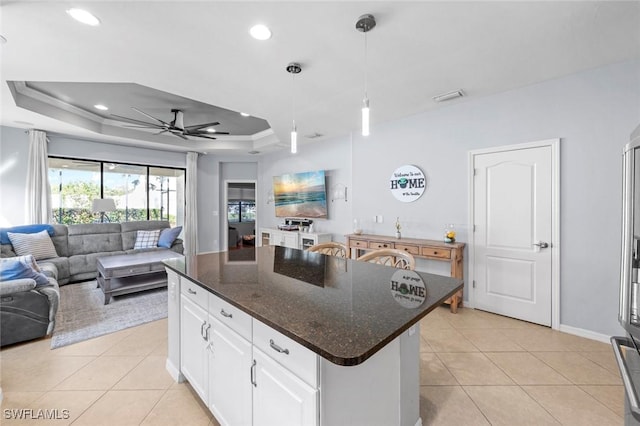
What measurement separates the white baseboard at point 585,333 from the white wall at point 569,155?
36 millimetres

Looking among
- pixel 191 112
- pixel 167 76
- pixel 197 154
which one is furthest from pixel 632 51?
pixel 197 154

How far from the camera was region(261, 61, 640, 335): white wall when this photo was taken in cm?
253

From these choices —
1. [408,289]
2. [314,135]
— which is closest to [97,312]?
[408,289]

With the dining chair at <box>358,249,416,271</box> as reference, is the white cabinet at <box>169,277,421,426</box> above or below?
below

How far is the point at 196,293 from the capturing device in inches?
67.8

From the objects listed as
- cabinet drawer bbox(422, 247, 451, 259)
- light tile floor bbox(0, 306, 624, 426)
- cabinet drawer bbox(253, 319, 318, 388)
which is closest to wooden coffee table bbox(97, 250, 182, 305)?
light tile floor bbox(0, 306, 624, 426)

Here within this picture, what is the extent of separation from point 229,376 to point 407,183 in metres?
3.43

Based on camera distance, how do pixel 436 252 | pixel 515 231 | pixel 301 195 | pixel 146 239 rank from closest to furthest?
pixel 515 231 → pixel 436 252 → pixel 146 239 → pixel 301 195

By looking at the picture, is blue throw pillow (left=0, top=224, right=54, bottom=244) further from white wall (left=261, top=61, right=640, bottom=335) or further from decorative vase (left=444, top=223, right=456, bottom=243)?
decorative vase (left=444, top=223, right=456, bottom=243)

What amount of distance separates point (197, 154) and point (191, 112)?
2.35m

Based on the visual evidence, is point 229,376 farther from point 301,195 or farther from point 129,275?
point 301,195

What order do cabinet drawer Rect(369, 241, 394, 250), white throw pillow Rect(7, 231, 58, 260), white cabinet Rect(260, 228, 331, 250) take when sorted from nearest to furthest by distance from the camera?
1. cabinet drawer Rect(369, 241, 394, 250)
2. white throw pillow Rect(7, 231, 58, 260)
3. white cabinet Rect(260, 228, 331, 250)

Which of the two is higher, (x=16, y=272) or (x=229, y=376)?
(x=16, y=272)

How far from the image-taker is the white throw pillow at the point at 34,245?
4012mm
